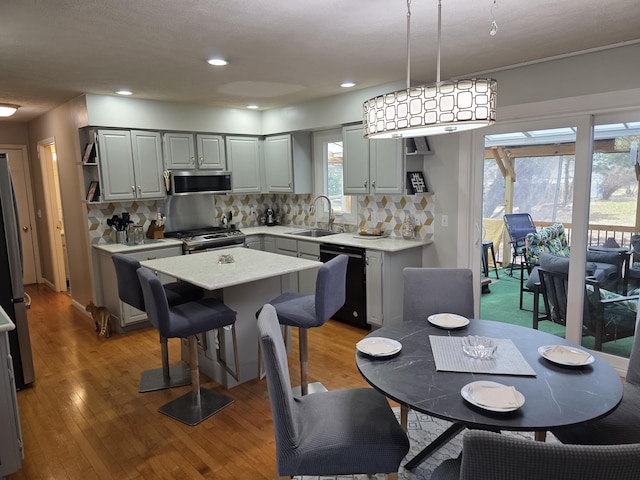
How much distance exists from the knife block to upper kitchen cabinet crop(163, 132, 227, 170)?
0.68 meters

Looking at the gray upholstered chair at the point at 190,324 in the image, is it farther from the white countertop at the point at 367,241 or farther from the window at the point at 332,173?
the window at the point at 332,173

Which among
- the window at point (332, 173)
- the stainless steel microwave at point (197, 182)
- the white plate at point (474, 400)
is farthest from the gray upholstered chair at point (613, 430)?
the stainless steel microwave at point (197, 182)

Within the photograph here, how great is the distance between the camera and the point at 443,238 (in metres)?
4.18

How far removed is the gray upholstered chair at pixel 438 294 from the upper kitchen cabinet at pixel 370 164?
5.06 feet

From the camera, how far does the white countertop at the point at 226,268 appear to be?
2696 millimetres

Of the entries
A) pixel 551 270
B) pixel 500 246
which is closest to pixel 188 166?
pixel 500 246

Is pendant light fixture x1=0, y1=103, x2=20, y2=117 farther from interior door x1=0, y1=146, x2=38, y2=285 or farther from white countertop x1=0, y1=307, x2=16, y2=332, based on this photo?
white countertop x1=0, y1=307, x2=16, y2=332

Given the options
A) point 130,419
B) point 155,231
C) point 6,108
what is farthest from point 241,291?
point 6,108

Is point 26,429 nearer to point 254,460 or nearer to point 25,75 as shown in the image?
point 254,460

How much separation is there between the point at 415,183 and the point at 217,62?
2073mm

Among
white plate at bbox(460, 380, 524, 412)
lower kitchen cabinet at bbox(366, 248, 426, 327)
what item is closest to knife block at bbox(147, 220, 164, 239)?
lower kitchen cabinet at bbox(366, 248, 426, 327)

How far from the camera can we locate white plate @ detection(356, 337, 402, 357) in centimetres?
196

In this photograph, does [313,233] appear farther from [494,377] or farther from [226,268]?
[494,377]

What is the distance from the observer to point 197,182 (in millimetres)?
5012
